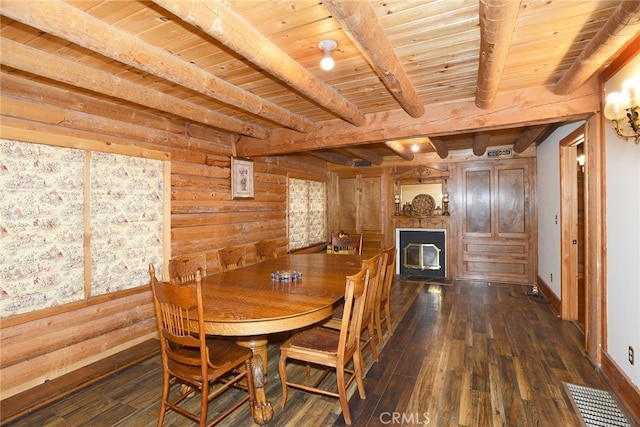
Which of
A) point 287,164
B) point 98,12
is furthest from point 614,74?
point 287,164

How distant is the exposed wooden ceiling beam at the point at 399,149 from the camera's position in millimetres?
4789

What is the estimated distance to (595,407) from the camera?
2236 millimetres

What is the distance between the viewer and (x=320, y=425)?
210 centimetres

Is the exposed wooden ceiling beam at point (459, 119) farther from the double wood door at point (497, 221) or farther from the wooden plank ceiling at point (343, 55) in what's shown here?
the double wood door at point (497, 221)

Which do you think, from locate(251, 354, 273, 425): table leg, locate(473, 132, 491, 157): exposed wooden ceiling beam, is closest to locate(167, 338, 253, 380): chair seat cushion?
locate(251, 354, 273, 425): table leg

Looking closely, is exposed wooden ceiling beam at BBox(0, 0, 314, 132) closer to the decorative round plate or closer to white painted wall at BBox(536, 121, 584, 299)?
white painted wall at BBox(536, 121, 584, 299)

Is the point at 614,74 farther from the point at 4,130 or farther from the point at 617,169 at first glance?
the point at 4,130

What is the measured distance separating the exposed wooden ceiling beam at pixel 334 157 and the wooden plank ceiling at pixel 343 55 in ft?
8.55

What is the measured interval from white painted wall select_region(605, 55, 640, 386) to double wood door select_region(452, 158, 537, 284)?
11.0 ft

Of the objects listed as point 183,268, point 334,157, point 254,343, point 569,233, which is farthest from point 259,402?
point 334,157

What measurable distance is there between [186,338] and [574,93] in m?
3.61

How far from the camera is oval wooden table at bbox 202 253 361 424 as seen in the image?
1.87 m

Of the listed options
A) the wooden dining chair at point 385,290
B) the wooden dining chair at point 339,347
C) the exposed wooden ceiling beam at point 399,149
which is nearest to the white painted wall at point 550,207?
the exposed wooden ceiling beam at point 399,149

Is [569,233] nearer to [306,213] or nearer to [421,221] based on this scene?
[421,221]
